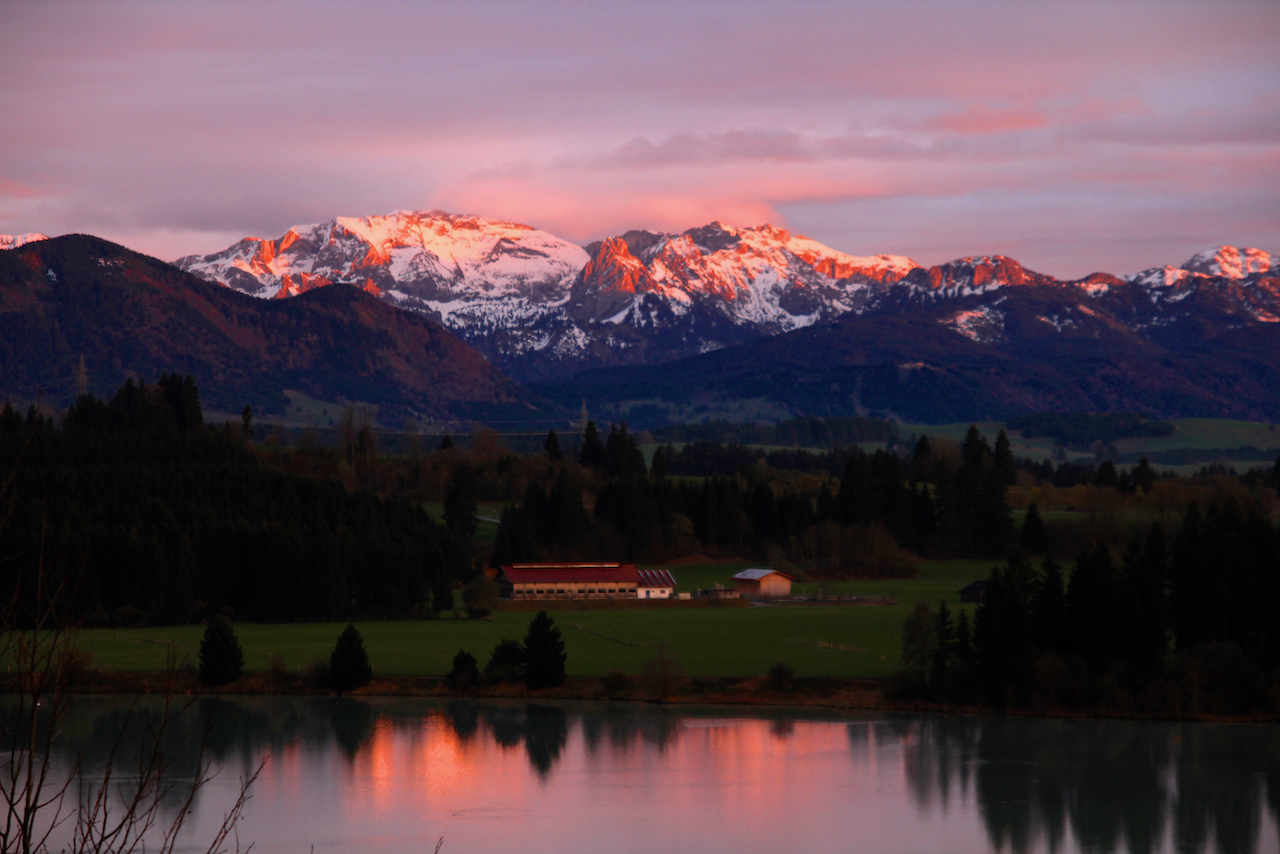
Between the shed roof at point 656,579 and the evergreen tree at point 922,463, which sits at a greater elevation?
the evergreen tree at point 922,463

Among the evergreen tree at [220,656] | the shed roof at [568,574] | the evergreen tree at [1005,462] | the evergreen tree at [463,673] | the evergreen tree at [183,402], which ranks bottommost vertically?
the evergreen tree at [463,673]

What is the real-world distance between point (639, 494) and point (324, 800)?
79116 mm

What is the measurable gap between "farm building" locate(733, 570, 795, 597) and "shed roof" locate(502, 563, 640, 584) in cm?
883

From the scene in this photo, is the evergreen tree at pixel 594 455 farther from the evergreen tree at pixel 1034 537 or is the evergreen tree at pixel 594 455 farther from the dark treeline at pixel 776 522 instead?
the evergreen tree at pixel 1034 537

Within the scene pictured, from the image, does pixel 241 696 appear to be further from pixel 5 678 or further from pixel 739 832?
pixel 739 832

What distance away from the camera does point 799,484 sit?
16750 centimetres

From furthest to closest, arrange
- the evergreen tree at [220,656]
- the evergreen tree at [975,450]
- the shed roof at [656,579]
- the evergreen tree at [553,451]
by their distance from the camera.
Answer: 1. the evergreen tree at [975,450]
2. the evergreen tree at [553,451]
3. the shed roof at [656,579]
4. the evergreen tree at [220,656]

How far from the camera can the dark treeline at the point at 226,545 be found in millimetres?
94688

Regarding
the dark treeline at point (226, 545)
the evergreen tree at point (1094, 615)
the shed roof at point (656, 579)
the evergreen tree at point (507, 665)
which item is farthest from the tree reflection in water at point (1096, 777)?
the dark treeline at point (226, 545)

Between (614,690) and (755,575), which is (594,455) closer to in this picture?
(755,575)

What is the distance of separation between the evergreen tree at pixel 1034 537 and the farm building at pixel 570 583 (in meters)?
36.6

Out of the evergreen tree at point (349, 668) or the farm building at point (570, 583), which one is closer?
the evergreen tree at point (349, 668)

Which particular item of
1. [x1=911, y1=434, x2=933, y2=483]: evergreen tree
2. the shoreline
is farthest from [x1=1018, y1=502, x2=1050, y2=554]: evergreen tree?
the shoreline

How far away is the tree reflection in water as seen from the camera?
47.0 meters
